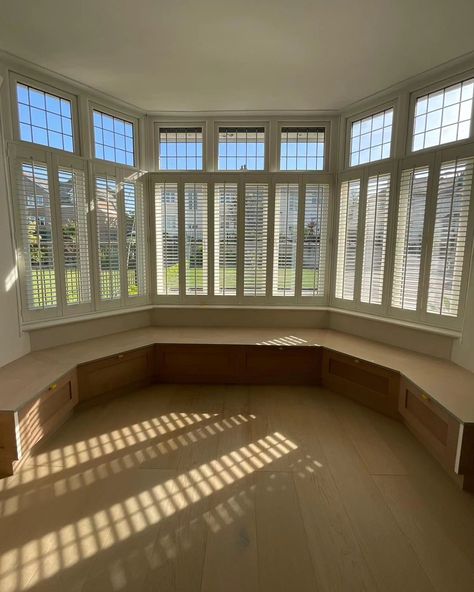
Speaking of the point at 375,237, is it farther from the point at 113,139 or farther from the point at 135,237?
the point at 113,139

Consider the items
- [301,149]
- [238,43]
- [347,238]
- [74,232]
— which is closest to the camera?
[238,43]

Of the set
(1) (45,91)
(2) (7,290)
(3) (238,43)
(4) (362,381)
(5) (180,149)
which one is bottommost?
(4) (362,381)

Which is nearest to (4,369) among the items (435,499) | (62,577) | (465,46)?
(62,577)

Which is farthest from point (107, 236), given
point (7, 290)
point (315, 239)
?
point (315, 239)

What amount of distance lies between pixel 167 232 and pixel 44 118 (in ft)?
5.21

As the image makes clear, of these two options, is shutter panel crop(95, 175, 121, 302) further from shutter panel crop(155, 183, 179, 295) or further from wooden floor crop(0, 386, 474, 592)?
wooden floor crop(0, 386, 474, 592)

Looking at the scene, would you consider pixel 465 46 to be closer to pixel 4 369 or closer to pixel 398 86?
pixel 398 86

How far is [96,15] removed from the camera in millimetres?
2188

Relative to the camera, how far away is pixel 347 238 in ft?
12.1

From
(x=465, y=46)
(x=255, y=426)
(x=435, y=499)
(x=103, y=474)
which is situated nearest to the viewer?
(x=435, y=499)

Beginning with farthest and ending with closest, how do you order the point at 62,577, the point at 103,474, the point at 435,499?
the point at 103,474, the point at 435,499, the point at 62,577

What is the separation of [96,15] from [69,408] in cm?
297

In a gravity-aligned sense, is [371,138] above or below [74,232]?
above

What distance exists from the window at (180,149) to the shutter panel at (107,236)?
75cm
